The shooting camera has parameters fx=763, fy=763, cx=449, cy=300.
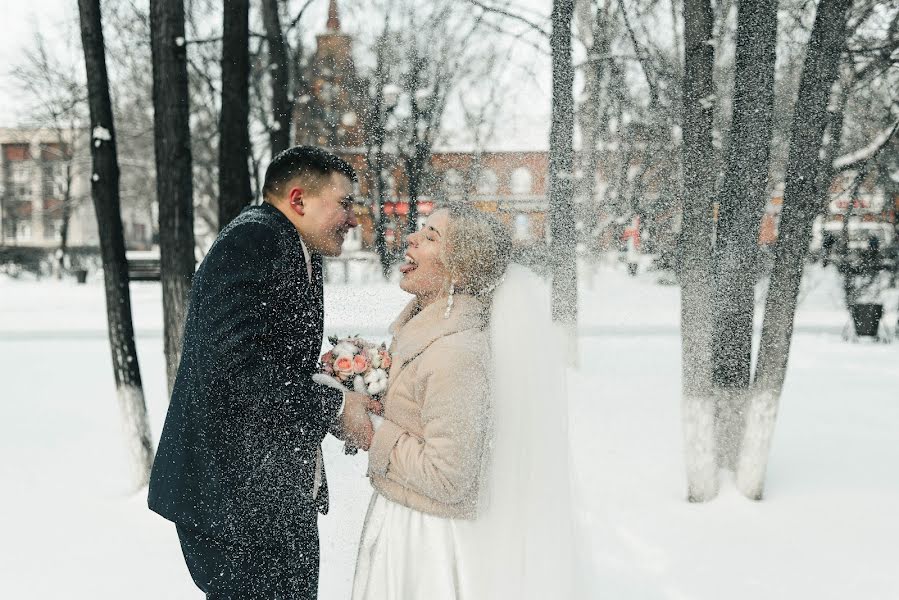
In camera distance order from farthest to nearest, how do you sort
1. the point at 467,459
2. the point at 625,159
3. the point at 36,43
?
the point at 36,43 → the point at 625,159 → the point at 467,459

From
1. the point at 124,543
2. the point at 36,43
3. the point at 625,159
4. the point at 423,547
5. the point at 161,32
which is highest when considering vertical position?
the point at 36,43

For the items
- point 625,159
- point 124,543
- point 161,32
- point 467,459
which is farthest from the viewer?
point 625,159

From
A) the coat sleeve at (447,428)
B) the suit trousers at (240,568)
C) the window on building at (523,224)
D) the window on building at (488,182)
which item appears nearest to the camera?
the coat sleeve at (447,428)

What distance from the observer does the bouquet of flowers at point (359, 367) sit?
2145 mm

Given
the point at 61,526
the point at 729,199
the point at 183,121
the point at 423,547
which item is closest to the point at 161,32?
the point at 183,121

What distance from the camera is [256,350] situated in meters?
1.91

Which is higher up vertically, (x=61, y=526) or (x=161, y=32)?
(x=161, y=32)

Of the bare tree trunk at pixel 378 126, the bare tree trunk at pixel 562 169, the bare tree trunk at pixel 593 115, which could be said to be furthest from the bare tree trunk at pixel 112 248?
the bare tree trunk at pixel 593 115

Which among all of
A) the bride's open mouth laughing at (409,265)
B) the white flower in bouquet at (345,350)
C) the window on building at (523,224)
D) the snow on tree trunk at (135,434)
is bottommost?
the snow on tree trunk at (135,434)

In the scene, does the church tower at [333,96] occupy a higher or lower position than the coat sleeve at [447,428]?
higher

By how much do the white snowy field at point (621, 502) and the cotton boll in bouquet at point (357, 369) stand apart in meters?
0.93

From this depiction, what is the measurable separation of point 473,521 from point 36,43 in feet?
44.8

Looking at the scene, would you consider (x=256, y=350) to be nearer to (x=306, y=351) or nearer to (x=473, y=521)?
(x=306, y=351)

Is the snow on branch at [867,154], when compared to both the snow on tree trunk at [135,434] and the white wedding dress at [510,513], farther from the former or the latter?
the snow on tree trunk at [135,434]
